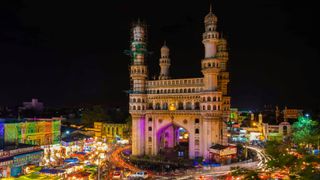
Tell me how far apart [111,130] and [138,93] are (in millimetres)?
24827

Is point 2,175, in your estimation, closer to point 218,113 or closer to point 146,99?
point 146,99

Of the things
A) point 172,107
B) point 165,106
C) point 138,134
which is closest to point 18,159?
point 138,134

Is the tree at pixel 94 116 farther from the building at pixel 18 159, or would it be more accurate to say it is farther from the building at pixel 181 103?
the building at pixel 18 159

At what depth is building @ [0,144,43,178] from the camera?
115 ft

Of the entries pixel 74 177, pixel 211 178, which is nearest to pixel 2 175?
pixel 74 177

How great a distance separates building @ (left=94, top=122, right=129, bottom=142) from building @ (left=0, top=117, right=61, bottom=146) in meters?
15.1

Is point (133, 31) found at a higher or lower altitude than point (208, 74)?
higher

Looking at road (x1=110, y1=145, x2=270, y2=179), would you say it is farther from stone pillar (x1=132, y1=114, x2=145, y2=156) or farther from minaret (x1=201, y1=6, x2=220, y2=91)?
minaret (x1=201, y1=6, x2=220, y2=91)

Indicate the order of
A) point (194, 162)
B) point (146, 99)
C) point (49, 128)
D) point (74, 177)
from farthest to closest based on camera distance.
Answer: point (49, 128)
point (146, 99)
point (194, 162)
point (74, 177)

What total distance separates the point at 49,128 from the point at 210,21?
3622 cm

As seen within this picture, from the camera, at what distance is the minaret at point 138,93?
52706mm

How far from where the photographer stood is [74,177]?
32.6m

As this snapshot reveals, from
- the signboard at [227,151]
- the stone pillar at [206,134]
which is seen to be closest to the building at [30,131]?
the stone pillar at [206,134]

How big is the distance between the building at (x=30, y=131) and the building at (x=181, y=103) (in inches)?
670
